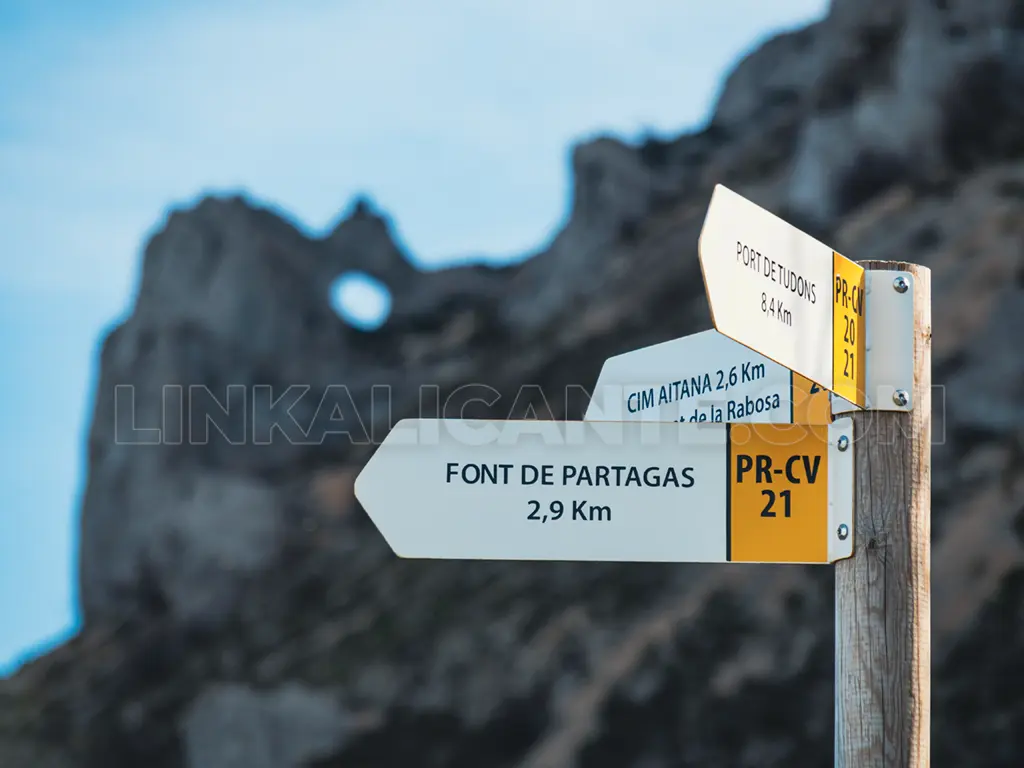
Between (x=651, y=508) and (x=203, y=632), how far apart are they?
34.7 metres

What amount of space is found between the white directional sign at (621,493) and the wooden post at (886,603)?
0.25ft

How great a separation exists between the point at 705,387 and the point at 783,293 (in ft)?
2.65

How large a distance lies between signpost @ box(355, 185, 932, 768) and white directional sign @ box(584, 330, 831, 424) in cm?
17

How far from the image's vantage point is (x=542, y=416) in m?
31.2

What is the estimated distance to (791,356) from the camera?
268cm

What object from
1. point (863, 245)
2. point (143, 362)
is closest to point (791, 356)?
point (863, 245)

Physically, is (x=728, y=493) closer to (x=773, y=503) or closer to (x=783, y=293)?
(x=773, y=503)

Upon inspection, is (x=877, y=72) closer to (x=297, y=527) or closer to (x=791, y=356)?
(x=297, y=527)

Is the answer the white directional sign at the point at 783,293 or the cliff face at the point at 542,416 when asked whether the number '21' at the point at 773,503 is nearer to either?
the white directional sign at the point at 783,293

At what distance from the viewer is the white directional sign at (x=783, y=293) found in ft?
8.29

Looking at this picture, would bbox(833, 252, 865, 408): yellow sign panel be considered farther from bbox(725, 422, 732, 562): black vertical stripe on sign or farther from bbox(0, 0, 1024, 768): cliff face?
bbox(0, 0, 1024, 768): cliff face

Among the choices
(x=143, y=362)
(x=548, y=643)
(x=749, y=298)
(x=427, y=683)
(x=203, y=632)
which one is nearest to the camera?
(x=749, y=298)

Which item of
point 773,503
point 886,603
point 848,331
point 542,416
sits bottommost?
point 886,603

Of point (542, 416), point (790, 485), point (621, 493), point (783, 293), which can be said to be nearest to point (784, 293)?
point (783, 293)
